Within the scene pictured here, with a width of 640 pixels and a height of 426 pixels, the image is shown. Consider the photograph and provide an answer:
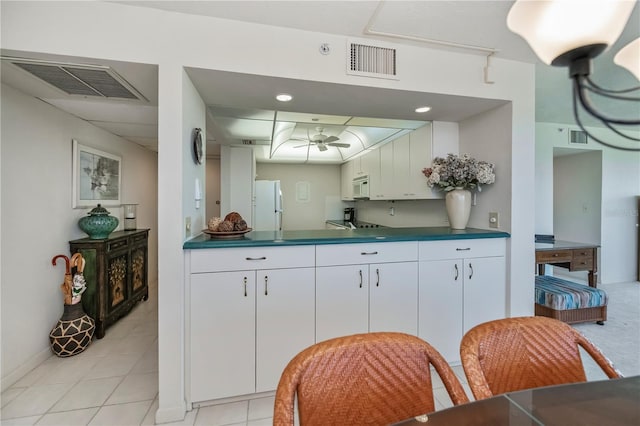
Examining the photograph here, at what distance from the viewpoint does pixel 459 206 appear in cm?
266

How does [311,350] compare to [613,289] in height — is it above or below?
above

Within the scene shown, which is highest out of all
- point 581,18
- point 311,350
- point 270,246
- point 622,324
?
point 581,18

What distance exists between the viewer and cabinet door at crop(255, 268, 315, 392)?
1.90 metres

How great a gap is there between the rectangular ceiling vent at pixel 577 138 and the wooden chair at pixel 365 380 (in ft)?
15.9

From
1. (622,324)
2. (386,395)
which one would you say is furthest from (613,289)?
(386,395)

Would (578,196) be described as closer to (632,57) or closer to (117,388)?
(632,57)

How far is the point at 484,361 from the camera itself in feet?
3.27

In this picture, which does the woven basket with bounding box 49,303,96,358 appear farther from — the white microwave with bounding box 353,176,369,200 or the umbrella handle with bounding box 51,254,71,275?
the white microwave with bounding box 353,176,369,200

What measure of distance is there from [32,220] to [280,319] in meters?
2.07

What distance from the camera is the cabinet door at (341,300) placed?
200 cm

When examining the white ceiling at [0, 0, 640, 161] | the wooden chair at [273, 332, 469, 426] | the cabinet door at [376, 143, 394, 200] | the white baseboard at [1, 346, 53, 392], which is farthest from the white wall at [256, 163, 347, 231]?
the wooden chair at [273, 332, 469, 426]

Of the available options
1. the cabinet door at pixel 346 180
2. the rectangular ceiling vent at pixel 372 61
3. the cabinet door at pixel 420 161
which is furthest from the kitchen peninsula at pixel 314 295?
the cabinet door at pixel 346 180

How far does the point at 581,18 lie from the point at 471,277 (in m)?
2.04

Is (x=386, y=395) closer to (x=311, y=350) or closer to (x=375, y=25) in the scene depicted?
(x=311, y=350)
